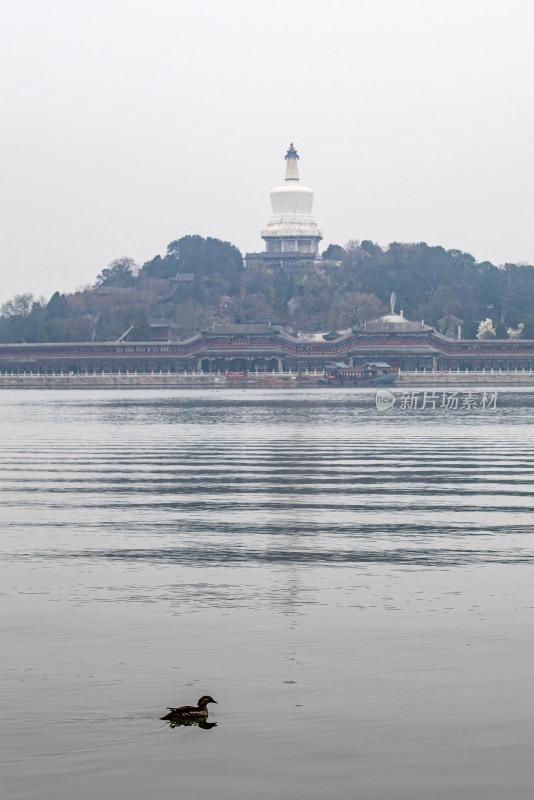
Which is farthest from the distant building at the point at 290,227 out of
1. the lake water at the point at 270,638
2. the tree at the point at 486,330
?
the lake water at the point at 270,638

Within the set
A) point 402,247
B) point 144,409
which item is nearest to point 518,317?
point 402,247

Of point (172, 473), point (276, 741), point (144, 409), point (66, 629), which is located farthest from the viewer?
point (144, 409)

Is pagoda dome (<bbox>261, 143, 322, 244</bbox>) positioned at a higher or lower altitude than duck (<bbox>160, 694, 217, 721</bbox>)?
higher

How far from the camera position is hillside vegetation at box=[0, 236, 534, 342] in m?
149

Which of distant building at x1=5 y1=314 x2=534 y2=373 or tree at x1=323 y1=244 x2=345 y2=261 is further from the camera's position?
tree at x1=323 y1=244 x2=345 y2=261

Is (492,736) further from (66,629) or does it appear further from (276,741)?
(66,629)

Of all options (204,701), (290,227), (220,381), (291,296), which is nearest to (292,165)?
(290,227)

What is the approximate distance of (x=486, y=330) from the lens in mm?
142250

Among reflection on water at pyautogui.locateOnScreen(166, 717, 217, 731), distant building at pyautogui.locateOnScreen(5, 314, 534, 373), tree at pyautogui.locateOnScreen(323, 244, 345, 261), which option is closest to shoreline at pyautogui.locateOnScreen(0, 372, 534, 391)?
distant building at pyautogui.locateOnScreen(5, 314, 534, 373)

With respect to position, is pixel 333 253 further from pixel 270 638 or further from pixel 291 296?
pixel 270 638

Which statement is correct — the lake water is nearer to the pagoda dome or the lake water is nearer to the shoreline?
the shoreline

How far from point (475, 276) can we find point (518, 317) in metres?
12.0

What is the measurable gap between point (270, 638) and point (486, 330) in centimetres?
13314

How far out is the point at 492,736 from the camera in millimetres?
9062
